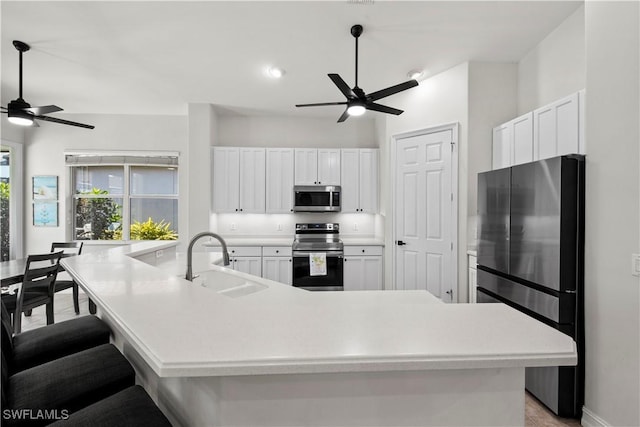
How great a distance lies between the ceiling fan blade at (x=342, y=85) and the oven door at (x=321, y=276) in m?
2.34

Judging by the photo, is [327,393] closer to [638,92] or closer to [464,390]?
[464,390]

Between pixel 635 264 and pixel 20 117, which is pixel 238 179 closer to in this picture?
pixel 20 117

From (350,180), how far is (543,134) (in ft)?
8.84

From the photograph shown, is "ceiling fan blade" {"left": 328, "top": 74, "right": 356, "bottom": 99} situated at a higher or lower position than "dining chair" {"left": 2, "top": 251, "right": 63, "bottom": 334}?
higher

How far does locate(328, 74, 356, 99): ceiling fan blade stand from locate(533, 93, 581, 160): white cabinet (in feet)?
4.92

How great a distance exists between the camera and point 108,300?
1189 mm

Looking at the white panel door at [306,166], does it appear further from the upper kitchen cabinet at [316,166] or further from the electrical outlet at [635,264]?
the electrical outlet at [635,264]

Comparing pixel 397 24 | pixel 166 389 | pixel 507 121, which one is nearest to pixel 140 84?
pixel 397 24

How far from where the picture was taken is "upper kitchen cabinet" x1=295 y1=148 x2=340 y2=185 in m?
4.83

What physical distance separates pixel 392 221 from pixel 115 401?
11.4 feet

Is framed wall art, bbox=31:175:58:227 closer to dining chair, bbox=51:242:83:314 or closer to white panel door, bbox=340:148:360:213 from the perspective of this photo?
dining chair, bbox=51:242:83:314

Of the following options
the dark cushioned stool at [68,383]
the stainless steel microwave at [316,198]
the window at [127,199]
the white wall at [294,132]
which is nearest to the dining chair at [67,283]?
the window at [127,199]

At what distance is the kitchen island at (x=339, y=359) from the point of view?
2.53ft

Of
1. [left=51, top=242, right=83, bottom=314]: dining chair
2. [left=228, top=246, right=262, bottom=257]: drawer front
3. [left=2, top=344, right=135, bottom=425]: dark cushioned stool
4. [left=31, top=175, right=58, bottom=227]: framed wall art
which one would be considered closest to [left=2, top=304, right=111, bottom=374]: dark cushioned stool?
[left=2, top=344, right=135, bottom=425]: dark cushioned stool
